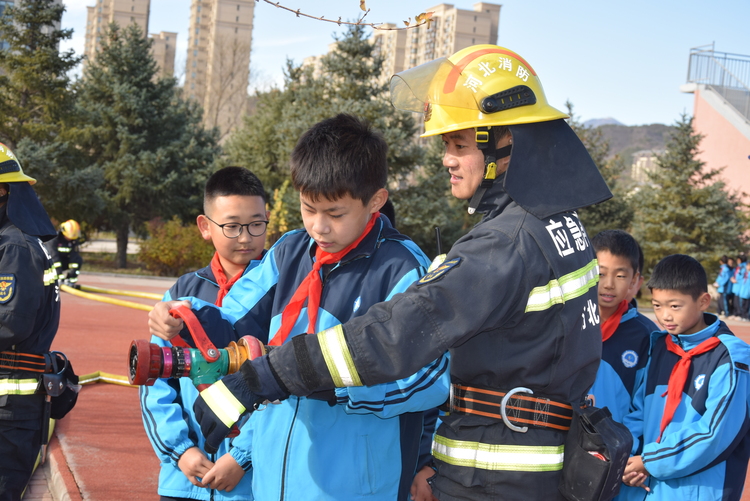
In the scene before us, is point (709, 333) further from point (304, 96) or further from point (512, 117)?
point (304, 96)

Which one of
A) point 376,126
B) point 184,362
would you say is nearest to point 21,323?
point 184,362

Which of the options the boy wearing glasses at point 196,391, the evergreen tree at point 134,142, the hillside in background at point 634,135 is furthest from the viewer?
the hillside in background at point 634,135

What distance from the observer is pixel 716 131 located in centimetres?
3366

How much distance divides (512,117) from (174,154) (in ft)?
87.4

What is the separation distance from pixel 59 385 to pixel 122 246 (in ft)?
77.6

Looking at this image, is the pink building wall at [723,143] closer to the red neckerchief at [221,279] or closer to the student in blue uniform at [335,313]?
the red neckerchief at [221,279]

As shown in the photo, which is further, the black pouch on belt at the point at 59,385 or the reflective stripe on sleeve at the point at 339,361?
the black pouch on belt at the point at 59,385

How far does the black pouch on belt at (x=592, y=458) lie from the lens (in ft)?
6.47

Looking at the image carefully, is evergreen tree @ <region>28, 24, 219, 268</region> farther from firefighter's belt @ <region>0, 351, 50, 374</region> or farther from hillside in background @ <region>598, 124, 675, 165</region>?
hillside in background @ <region>598, 124, 675, 165</region>

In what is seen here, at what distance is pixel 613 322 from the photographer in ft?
12.1

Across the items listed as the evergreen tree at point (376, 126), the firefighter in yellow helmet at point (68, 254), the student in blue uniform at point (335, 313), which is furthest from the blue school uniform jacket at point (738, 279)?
the student in blue uniform at point (335, 313)

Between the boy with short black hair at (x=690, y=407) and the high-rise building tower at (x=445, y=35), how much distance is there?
10012cm

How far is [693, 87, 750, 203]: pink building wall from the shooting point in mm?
31797

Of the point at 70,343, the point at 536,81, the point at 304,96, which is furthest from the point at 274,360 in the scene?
the point at 304,96
